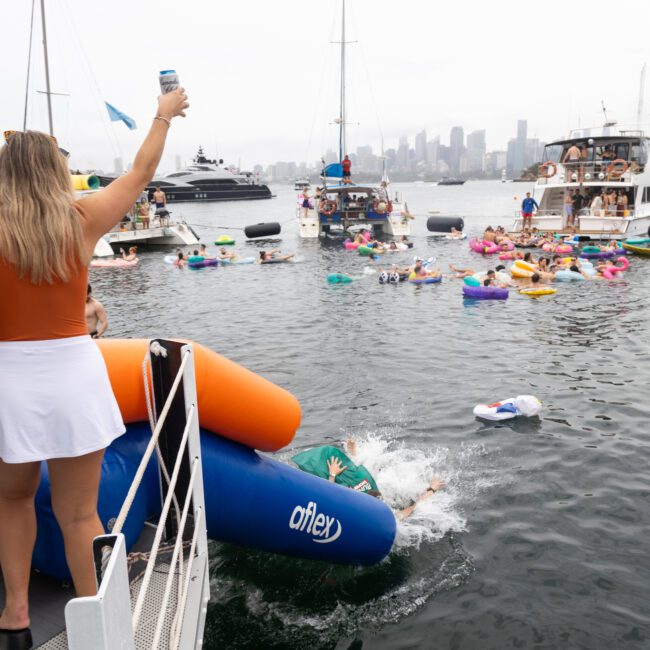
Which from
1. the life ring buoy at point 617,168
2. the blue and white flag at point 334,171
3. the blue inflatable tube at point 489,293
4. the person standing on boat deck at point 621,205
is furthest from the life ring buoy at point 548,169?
the blue inflatable tube at point 489,293

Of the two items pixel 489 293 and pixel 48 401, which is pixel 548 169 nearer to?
pixel 489 293

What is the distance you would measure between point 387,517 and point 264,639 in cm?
131

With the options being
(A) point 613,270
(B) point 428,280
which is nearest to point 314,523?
(B) point 428,280

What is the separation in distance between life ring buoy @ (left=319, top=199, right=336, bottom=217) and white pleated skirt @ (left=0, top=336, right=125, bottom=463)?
113ft

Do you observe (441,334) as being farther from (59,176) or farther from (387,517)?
(59,176)

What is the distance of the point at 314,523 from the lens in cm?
443

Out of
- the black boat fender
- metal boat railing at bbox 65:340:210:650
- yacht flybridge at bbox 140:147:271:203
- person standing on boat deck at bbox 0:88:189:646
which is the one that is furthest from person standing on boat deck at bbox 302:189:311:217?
yacht flybridge at bbox 140:147:271:203

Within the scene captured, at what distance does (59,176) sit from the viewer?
2441mm

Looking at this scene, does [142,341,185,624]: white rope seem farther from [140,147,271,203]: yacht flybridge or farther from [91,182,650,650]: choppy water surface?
[140,147,271,203]: yacht flybridge

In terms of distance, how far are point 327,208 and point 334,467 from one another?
1241 inches

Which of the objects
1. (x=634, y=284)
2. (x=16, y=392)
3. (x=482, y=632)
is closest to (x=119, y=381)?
(x=16, y=392)

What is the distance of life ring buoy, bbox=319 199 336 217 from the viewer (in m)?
36.3

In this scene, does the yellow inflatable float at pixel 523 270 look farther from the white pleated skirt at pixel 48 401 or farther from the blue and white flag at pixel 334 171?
the blue and white flag at pixel 334 171

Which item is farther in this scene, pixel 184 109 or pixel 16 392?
pixel 184 109
